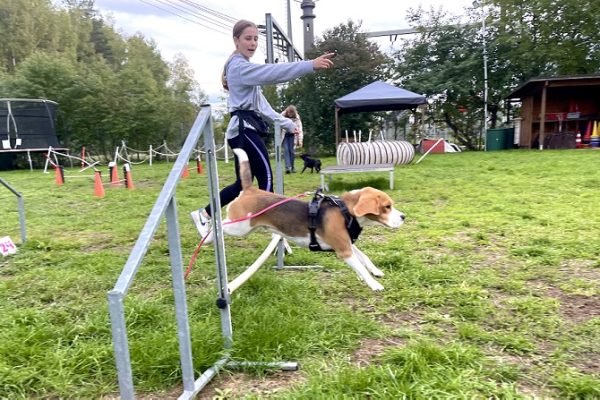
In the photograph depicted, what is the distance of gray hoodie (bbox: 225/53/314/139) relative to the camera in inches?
114

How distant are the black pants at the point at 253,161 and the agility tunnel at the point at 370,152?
757cm

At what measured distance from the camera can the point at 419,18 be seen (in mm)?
23297

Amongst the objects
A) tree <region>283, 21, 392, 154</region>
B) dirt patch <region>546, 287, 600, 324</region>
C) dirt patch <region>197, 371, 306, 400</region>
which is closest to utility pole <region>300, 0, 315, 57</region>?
tree <region>283, 21, 392, 154</region>

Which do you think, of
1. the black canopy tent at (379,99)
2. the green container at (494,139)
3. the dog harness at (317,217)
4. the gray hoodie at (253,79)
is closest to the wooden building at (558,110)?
the green container at (494,139)

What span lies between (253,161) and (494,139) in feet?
62.0

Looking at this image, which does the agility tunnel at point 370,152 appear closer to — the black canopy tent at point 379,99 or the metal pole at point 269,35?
the black canopy tent at point 379,99

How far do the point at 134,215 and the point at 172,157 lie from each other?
49.9 ft

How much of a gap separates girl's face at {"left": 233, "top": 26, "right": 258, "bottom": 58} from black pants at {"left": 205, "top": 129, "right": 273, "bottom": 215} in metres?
0.61

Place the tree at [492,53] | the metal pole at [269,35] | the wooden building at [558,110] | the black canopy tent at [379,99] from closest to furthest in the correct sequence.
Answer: the metal pole at [269,35] → the black canopy tent at [379,99] → the wooden building at [558,110] → the tree at [492,53]

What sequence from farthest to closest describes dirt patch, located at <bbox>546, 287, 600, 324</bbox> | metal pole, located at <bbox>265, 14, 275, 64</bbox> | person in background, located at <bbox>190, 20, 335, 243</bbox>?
1. metal pole, located at <bbox>265, 14, 275, 64</bbox>
2. person in background, located at <bbox>190, 20, 335, 243</bbox>
3. dirt patch, located at <bbox>546, 287, 600, 324</bbox>

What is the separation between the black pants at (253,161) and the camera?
350cm

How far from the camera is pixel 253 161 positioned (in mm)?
3639

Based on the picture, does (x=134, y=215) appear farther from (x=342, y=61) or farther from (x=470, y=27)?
(x=470, y=27)

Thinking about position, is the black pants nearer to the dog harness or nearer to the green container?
the dog harness
